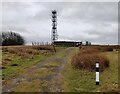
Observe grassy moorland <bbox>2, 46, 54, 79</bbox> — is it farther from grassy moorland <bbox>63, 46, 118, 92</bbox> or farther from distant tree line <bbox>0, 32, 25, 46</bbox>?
distant tree line <bbox>0, 32, 25, 46</bbox>

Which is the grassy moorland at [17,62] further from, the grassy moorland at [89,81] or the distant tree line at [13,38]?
the distant tree line at [13,38]

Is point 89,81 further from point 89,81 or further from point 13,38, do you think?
point 13,38

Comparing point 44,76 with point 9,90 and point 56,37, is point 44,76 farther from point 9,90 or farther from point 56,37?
point 56,37

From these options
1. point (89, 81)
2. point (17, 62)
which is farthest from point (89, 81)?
point (17, 62)

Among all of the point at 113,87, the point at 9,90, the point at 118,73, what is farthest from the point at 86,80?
the point at 9,90

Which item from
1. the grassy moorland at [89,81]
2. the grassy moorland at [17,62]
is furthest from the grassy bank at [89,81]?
the grassy moorland at [17,62]

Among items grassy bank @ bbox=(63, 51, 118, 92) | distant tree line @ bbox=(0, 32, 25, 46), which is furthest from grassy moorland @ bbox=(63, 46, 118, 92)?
distant tree line @ bbox=(0, 32, 25, 46)

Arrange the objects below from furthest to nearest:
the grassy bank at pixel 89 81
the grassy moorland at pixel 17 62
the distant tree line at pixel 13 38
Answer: the distant tree line at pixel 13 38 → the grassy moorland at pixel 17 62 → the grassy bank at pixel 89 81

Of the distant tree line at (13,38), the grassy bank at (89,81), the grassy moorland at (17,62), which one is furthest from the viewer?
the distant tree line at (13,38)

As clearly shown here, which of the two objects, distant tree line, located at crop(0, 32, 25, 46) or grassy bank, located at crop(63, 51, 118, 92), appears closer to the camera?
grassy bank, located at crop(63, 51, 118, 92)

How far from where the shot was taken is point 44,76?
15.4 metres

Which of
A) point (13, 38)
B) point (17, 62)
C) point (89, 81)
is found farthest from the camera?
point (13, 38)

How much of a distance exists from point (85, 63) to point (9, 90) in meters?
7.27

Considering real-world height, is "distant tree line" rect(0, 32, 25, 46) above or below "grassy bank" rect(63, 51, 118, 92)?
above
